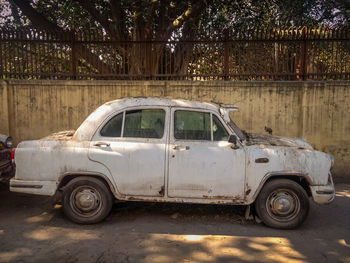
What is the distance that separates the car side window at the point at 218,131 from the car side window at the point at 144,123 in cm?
73

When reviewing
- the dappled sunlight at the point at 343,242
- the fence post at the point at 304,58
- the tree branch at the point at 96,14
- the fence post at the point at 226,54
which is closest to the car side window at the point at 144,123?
the dappled sunlight at the point at 343,242

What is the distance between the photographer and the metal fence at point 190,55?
7.41 m

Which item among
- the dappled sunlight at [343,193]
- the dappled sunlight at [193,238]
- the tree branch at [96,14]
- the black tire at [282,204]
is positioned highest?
the tree branch at [96,14]

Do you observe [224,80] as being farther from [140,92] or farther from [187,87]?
[140,92]

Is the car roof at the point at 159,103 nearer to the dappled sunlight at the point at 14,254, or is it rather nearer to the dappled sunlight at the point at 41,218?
the dappled sunlight at the point at 41,218

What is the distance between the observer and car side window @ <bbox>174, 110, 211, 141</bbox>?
454cm

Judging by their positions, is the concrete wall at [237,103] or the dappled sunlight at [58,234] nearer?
the dappled sunlight at [58,234]

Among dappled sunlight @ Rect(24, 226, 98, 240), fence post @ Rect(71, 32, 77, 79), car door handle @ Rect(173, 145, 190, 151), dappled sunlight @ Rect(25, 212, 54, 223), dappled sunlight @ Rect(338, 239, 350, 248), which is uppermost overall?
fence post @ Rect(71, 32, 77, 79)

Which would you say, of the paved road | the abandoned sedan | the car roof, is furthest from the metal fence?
the paved road

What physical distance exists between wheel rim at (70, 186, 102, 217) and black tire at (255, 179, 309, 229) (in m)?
2.23

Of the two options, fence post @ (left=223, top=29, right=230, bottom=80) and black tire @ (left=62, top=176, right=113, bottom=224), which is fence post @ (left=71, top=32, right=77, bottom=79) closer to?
fence post @ (left=223, top=29, right=230, bottom=80)

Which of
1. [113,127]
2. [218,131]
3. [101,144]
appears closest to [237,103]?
A: [218,131]

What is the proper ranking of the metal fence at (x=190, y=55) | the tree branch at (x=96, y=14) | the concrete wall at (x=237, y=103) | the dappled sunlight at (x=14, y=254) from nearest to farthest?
the dappled sunlight at (x=14, y=254) < the concrete wall at (x=237, y=103) < the metal fence at (x=190, y=55) < the tree branch at (x=96, y=14)

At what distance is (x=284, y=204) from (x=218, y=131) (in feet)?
4.42
